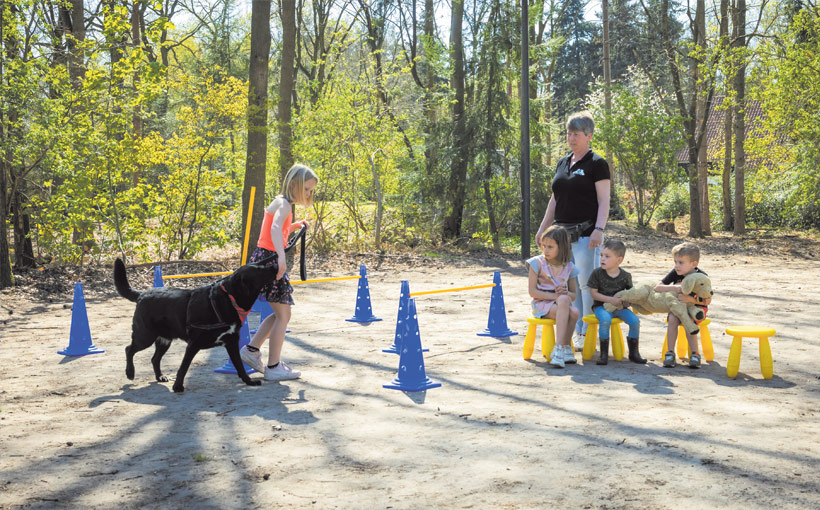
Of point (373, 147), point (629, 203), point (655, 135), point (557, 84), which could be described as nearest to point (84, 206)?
point (373, 147)

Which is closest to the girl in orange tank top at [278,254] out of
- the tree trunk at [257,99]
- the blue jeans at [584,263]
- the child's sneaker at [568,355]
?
the child's sneaker at [568,355]

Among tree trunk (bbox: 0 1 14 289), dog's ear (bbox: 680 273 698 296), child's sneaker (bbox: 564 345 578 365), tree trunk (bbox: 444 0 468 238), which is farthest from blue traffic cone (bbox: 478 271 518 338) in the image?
tree trunk (bbox: 444 0 468 238)

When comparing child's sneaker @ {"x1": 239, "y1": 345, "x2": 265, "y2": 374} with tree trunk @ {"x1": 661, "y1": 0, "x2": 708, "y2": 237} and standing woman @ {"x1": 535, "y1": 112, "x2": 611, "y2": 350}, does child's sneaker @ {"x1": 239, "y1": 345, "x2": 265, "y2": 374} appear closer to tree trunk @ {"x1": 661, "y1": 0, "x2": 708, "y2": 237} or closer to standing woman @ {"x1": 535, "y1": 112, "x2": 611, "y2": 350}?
standing woman @ {"x1": 535, "y1": 112, "x2": 611, "y2": 350}

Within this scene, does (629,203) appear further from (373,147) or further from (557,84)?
(557,84)

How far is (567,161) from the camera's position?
21.9 feet

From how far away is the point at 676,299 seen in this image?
20.4ft

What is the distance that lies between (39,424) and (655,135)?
792 inches

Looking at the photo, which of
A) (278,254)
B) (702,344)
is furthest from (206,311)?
(702,344)

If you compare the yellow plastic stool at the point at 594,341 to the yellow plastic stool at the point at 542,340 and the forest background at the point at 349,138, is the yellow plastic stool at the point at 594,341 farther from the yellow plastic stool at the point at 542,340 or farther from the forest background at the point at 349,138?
the forest background at the point at 349,138

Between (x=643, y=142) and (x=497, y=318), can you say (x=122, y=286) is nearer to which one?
(x=497, y=318)

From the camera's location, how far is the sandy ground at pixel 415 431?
11.4ft

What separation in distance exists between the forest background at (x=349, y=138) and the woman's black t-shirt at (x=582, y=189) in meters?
8.46

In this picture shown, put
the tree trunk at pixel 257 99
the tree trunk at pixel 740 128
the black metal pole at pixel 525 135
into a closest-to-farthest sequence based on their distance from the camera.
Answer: the tree trunk at pixel 257 99 < the black metal pole at pixel 525 135 < the tree trunk at pixel 740 128

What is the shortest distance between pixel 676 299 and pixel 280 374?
3.51 meters
